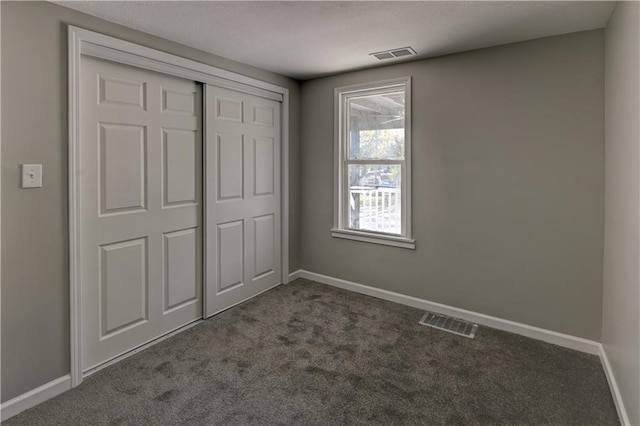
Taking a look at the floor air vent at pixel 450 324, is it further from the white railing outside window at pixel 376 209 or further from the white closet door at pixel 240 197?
the white closet door at pixel 240 197

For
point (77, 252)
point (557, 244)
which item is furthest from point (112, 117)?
point (557, 244)

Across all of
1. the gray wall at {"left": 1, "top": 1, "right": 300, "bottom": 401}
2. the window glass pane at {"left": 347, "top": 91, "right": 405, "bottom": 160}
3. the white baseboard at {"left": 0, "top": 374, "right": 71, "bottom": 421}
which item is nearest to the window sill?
the window glass pane at {"left": 347, "top": 91, "right": 405, "bottom": 160}

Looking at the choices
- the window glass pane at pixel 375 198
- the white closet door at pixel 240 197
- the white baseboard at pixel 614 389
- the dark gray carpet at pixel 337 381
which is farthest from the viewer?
the window glass pane at pixel 375 198

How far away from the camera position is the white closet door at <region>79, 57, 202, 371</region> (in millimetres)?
2248

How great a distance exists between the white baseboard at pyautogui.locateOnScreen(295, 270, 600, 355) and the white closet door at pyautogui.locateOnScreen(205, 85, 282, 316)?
2.46 feet

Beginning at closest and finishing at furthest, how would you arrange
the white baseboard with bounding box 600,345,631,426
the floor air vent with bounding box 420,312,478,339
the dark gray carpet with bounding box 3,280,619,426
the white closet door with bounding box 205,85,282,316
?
the white baseboard with bounding box 600,345,631,426
the dark gray carpet with bounding box 3,280,619,426
the floor air vent with bounding box 420,312,478,339
the white closet door with bounding box 205,85,282,316

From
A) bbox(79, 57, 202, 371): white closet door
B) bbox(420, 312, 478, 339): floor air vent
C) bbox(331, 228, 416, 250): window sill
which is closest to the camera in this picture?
bbox(79, 57, 202, 371): white closet door

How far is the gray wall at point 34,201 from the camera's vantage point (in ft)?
5.98

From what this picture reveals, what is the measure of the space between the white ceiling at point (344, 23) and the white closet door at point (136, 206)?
0.41 m

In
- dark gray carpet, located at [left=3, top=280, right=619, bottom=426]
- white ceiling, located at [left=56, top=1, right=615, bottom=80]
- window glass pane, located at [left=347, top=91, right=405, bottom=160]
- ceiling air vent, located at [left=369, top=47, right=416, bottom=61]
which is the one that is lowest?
dark gray carpet, located at [left=3, top=280, right=619, bottom=426]

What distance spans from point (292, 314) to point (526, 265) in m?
1.93

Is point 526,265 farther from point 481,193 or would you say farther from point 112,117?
point 112,117

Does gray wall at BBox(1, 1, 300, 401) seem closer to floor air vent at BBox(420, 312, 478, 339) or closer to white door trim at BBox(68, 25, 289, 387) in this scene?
white door trim at BBox(68, 25, 289, 387)

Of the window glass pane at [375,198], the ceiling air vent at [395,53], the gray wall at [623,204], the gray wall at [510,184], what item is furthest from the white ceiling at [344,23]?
the window glass pane at [375,198]
